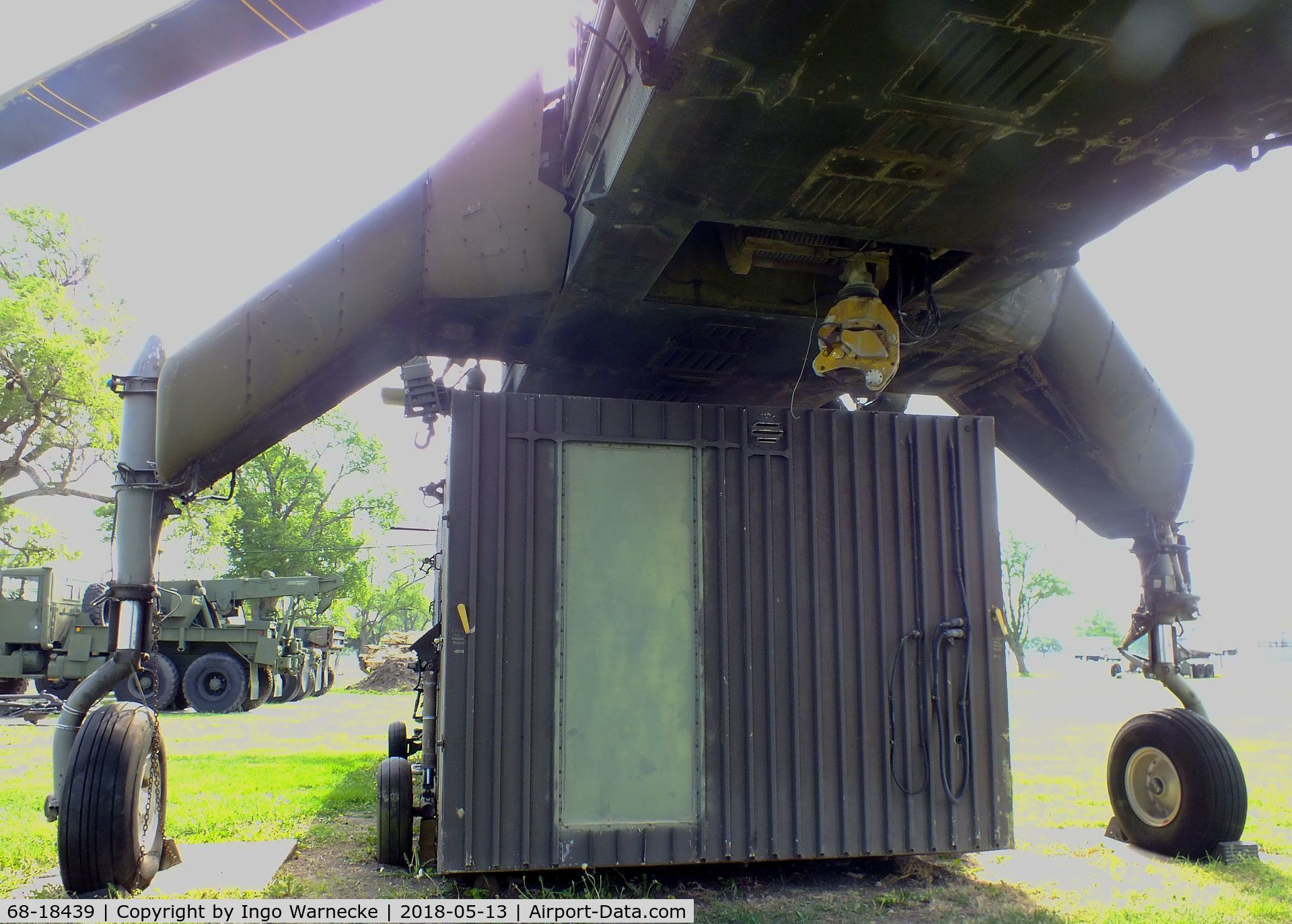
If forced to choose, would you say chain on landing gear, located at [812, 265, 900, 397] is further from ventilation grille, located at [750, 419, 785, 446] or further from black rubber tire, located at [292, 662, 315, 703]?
black rubber tire, located at [292, 662, 315, 703]

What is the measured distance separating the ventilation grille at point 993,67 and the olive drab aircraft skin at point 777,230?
0.01 metres

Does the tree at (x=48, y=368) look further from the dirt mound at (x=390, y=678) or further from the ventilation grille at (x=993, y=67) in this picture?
the ventilation grille at (x=993, y=67)

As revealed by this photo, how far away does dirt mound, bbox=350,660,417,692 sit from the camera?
30.0 metres

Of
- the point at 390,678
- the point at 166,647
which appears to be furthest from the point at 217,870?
the point at 390,678

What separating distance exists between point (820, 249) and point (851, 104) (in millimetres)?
2000

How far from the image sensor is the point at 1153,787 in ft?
21.7

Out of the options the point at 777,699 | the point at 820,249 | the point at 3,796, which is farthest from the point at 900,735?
the point at 3,796

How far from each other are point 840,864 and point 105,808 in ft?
13.1

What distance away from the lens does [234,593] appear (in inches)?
896

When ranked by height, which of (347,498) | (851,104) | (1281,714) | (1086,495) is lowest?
(1281,714)

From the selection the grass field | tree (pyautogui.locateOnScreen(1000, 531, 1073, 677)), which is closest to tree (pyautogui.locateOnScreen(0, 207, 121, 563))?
the grass field

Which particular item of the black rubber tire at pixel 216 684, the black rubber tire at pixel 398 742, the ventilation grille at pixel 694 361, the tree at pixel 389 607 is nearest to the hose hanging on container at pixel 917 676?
the ventilation grille at pixel 694 361

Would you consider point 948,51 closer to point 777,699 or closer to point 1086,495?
point 777,699

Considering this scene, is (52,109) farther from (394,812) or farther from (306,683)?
(306,683)
